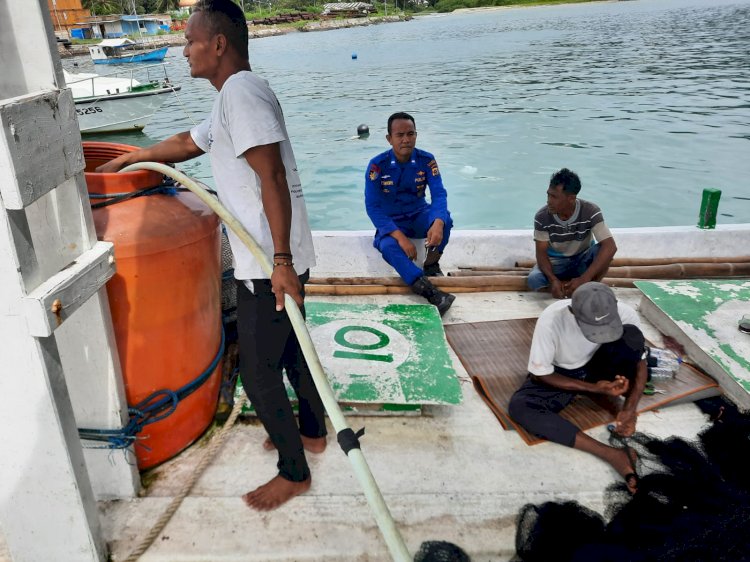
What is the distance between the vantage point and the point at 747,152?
13398 millimetres

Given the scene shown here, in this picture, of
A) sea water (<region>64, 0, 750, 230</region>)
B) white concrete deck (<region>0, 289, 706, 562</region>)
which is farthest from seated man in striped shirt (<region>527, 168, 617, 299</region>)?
sea water (<region>64, 0, 750, 230</region>)

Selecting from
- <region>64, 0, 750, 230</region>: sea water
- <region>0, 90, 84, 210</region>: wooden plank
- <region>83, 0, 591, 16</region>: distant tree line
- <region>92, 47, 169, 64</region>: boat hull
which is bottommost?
<region>64, 0, 750, 230</region>: sea water

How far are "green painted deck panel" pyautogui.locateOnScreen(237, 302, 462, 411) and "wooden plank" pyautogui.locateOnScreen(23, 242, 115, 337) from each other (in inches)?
47.8

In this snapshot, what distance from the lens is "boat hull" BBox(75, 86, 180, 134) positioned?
671 inches

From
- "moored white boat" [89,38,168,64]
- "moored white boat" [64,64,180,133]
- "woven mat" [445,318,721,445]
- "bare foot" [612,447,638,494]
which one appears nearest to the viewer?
"bare foot" [612,447,638,494]

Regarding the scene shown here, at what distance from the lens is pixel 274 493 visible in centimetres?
239

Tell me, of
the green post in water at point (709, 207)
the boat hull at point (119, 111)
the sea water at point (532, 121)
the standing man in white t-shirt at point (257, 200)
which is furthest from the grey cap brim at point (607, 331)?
the boat hull at point (119, 111)

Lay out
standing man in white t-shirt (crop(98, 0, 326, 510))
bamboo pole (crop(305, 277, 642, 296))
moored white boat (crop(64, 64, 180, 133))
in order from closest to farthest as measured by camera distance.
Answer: standing man in white t-shirt (crop(98, 0, 326, 510)), bamboo pole (crop(305, 277, 642, 296)), moored white boat (crop(64, 64, 180, 133))

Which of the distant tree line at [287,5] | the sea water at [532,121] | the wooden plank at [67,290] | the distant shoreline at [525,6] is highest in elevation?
the distant tree line at [287,5]

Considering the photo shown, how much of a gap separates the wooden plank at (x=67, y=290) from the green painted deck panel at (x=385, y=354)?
1.21m

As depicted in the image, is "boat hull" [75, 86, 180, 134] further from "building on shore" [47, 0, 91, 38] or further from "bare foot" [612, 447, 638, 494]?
"building on shore" [47, 0, 91, 38]

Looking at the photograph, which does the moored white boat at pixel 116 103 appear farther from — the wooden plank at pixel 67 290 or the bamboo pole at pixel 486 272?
the wooden plank at pixel 67 290

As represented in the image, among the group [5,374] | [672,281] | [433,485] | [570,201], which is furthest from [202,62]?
[672,281]

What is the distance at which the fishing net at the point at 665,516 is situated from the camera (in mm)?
2123
